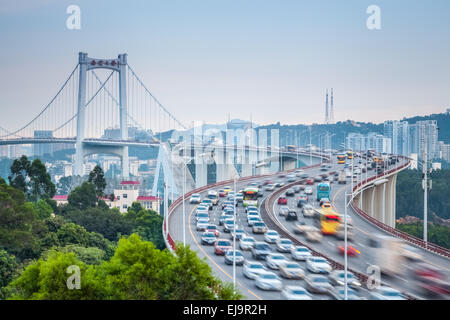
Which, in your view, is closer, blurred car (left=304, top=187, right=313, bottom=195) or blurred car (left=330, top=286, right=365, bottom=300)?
blurred car (left=330, top=286, right=365, bottom=300)

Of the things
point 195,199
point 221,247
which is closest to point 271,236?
point 221,247

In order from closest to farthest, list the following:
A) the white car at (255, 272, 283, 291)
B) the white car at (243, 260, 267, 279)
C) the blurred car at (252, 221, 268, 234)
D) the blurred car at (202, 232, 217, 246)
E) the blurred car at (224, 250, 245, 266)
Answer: the white car at (255, 272, 283, 291), the white car at (243, 260, 267, 279), the blurred car at (224, 250, 245, 266), the blurred car at (202, 232, 217, 246), the blurred car at (252, 221, 268, 234)

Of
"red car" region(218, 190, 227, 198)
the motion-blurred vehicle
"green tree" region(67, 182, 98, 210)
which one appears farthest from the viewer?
"green tree" region(67, 182, 98, 210)

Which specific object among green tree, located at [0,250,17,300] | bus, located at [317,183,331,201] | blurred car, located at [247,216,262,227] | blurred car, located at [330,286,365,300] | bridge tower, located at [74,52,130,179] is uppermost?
bridge tower, located at [74,52,130,179]

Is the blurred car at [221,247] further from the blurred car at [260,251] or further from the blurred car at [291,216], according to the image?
the blurred car at [291,216]

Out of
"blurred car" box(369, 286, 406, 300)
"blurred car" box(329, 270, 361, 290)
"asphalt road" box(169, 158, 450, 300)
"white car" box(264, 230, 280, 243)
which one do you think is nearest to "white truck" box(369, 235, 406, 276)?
"asphalt road" box(169, 158, 450, 300)

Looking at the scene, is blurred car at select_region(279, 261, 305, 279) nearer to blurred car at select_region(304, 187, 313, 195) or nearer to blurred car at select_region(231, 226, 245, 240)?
blurred car at select_region(231, 226, 245, 240)

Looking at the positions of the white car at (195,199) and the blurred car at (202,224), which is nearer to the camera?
the blurred car at (202,224)

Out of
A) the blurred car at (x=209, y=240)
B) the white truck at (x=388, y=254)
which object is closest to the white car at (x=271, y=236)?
the blurred car at (x=209, y=240)
